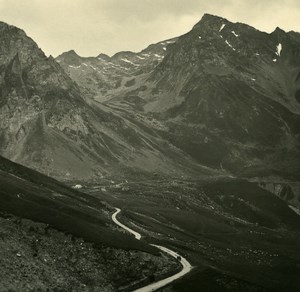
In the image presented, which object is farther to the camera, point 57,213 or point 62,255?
point 57,213

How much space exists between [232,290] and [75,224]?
3402 cm

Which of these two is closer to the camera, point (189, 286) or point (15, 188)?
point (189, 286)

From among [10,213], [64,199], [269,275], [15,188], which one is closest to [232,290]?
[269,275]

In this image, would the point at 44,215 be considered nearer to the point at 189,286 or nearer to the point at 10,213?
the point at 10,213

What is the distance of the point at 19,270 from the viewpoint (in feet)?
221

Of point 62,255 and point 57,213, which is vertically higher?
point 57,213

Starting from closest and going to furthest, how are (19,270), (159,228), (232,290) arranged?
1. (19,270)
2. (232,290)
3. (159,228)

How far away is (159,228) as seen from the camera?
156125 mm

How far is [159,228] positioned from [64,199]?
101ft

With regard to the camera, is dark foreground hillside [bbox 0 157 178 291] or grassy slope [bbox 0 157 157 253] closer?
dark foreground hillside [bbox 0 157 178 291]

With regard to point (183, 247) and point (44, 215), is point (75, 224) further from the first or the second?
point (183, 247)

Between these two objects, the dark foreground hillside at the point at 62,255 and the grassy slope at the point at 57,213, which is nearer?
the dark foreground hillside at the point at 62,255

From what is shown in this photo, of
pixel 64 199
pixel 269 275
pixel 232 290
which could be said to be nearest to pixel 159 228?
pixel 64 199

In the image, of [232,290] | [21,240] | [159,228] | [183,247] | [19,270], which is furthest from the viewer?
[159,228]
